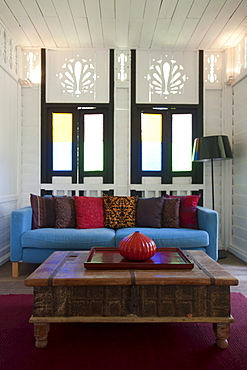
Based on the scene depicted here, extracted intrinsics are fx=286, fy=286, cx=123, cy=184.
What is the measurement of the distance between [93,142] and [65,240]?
1716mm

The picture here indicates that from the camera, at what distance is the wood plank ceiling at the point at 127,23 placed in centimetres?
314

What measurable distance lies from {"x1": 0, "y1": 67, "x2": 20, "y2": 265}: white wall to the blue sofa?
2.02ft

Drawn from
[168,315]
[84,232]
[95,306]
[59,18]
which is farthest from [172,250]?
[59,18]

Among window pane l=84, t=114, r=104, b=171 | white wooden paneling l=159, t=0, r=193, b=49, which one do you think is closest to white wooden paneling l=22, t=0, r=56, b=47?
window pane l=84, t=114, r=104, b=171

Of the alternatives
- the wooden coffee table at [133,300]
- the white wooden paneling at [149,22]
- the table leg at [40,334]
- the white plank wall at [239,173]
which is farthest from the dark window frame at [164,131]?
the table leg at [40,334]

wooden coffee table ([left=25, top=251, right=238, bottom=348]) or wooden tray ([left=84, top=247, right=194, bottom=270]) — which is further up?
wooden tray ([left=84, top=247, right=194, bottom=270])

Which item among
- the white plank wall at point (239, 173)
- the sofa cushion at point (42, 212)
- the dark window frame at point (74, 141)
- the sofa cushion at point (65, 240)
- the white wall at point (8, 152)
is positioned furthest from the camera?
the dark window frame at point (74, 141)

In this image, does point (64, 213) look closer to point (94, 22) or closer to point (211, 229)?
point (211, 229)

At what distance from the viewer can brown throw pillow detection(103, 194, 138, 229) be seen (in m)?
3.46

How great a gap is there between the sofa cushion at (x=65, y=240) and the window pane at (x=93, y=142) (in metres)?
1.39

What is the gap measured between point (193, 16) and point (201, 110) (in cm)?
130

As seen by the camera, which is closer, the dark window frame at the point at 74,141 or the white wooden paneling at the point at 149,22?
the white wooden paneling at the point at 149,22

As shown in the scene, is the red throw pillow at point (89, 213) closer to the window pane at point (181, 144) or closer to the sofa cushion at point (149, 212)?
the sofa cushion at point (149, 212)

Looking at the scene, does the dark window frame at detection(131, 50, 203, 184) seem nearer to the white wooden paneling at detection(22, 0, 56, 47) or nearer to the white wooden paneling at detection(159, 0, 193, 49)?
the white wooden paneling at detection(159, 0, 193, 49)
